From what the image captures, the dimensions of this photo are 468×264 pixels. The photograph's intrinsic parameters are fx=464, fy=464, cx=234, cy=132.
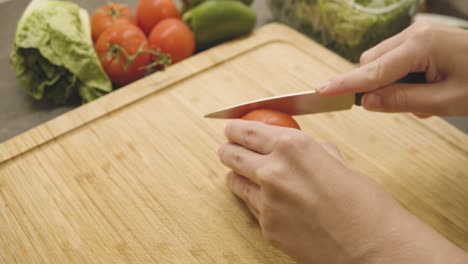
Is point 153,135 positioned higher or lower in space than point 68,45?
lower

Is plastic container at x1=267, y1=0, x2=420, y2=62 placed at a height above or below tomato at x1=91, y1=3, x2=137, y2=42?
above

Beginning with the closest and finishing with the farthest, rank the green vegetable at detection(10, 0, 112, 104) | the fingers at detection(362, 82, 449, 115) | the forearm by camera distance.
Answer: the forearm < the fingers at detection(362, 82, 449, 115) < the green vegetable at detection(10, 0, 112, 104)

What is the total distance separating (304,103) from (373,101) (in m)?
0.15

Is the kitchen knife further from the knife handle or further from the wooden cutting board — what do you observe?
the wooden cutting board

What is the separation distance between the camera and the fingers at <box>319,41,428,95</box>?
3.02 feet

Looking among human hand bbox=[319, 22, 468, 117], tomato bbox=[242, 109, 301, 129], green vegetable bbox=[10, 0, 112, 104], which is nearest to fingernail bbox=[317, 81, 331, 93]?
human hand bbox=[319, 22, 468, 117]

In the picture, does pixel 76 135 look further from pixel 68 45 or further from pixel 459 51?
pixel 459 51

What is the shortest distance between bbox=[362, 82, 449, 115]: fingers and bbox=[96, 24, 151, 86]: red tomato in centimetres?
73

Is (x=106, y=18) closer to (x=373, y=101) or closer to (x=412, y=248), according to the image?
(x=373, y=101)

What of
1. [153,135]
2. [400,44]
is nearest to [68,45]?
[153,135]

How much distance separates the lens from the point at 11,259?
958 millimetres

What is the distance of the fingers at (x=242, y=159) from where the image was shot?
87 centimetres

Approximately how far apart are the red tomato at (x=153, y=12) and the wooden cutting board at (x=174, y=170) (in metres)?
0.24

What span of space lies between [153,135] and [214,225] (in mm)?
317
